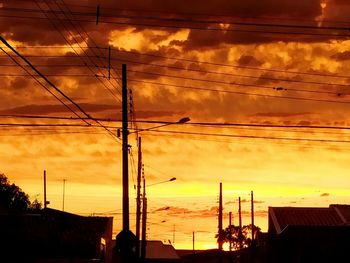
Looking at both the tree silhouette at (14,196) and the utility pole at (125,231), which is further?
the tree silhouette at (14,196)

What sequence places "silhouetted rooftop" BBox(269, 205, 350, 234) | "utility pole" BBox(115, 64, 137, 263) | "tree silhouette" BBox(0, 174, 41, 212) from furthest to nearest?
"tree silhouette" BBox(0, 174, 41, 212)
"silhouetted rooftop" BBox(269, 205, 350, 234)
"utility pole" BBox(115, 64, 137, 263)

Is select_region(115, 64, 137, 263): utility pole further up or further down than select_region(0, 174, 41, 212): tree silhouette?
further down

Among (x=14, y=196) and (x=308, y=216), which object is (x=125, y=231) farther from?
(x=14, y=196)

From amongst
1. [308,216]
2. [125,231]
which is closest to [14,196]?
[308,216]

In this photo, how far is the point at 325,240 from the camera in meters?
54.2

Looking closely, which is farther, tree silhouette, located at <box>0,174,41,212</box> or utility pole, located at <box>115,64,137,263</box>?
tree silhouette, located at <box>0,174,41,212</box>

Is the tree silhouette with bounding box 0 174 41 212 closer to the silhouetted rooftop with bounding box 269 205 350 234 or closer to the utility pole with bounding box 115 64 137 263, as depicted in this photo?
the silhouetted rooftop with bounding box 269 205 350 234

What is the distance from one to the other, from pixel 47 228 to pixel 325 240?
18753 millimetres

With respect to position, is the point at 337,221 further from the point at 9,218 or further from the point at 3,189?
the point at 3,189

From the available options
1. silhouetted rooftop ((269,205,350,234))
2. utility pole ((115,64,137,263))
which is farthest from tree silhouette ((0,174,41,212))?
utility pole ((115,64,137,263))

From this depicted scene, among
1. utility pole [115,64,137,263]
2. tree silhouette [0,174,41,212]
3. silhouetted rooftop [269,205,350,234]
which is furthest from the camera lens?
tree silhouette [0,174,41,212]

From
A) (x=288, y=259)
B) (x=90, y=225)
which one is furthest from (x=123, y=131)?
(x=90, y=225)

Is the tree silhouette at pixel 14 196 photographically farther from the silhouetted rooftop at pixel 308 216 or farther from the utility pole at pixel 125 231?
the utility pole at pixel 125 231

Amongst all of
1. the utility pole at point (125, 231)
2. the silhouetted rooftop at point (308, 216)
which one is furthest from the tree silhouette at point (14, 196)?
the utility pole at point (125, 231)
